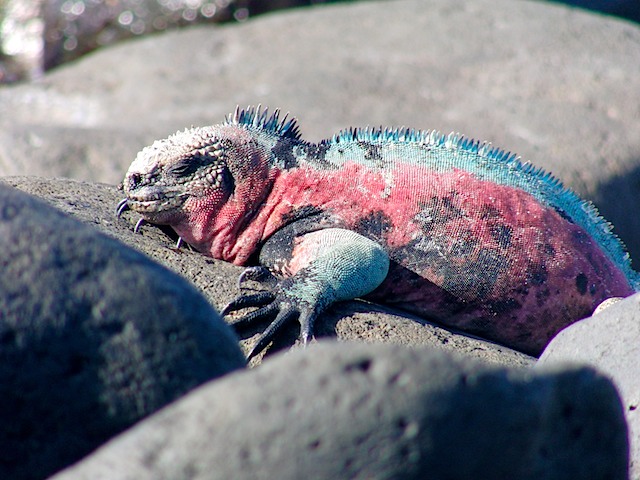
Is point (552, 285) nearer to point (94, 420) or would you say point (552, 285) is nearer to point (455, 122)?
point (94, 420)

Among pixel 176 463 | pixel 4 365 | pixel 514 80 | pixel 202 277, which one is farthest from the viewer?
pixel 514 80

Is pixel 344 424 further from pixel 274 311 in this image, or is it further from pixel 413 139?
pixel 413 139

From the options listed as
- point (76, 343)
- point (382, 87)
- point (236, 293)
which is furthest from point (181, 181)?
point (382, 87)

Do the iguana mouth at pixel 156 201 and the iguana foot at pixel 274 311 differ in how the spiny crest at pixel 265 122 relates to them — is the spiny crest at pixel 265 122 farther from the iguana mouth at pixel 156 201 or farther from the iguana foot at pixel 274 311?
the iguana foot at pixel 274 311

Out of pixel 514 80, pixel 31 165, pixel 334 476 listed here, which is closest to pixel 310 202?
pixel 334 476

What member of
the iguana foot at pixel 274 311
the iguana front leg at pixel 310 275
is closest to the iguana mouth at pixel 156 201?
the iguana front leg at pixel 310 275
